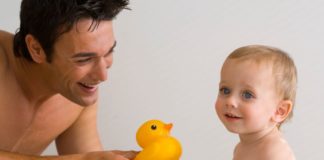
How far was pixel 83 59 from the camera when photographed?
4.67 feet

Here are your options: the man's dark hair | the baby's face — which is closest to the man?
the man's dark hair

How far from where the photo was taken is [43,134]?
5.53 ft

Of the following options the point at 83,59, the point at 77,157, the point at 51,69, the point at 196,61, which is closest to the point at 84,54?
the point at 83,59

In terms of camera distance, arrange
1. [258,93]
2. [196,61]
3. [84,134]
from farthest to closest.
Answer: [196,61]
[84,134]
[258,93]

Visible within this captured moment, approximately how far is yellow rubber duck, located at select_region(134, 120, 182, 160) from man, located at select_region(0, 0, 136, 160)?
6cm

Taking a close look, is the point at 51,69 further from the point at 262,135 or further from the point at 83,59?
the point at 262,135

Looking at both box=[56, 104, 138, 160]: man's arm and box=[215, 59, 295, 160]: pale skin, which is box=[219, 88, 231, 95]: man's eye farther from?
box=[56, 104, 138, 160]: man's arm

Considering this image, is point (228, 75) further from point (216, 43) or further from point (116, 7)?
point (216, 43)

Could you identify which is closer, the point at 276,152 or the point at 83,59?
the point at 276,152

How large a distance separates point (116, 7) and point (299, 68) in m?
0.78

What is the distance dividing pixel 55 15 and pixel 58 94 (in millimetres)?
348

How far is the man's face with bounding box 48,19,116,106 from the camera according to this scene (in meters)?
1.39

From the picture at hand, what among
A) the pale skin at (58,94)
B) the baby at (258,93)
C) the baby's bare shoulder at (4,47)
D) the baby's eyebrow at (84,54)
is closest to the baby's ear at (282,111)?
the baby at (258,93)

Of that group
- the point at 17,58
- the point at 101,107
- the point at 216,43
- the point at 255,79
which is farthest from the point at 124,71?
the point at 255,79
